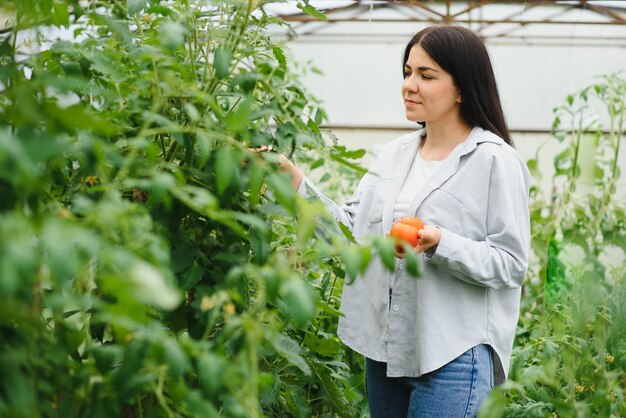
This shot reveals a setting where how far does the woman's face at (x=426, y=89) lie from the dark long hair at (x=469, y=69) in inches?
0.5

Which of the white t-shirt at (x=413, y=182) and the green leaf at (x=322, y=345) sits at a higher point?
the white t-shirt at (x=413, y=182)

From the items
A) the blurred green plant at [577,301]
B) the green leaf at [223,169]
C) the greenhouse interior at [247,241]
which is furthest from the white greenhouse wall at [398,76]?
the green leaf at [223,169]

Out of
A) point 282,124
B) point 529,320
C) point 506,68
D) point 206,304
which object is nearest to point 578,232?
point 529,320

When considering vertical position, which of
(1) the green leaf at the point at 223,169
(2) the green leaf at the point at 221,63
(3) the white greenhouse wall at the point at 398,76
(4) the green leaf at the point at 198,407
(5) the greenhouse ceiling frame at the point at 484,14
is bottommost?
(3) the white greenhouse wall at the point at 398,76

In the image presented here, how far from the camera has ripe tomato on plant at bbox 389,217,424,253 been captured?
1.57m

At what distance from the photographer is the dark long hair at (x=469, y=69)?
1.79 m

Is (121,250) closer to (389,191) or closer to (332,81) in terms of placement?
(389,191)

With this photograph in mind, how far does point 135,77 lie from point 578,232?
252 centimetres

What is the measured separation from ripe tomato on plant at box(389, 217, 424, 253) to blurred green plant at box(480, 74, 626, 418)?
12.2 inches

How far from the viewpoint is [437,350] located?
169 cm

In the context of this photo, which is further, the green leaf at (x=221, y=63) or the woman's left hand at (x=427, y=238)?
the woman's left hand at (x=427, y=238)

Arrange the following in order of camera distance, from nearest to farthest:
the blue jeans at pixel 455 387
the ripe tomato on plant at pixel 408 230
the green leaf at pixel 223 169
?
the green leaf at pixel 223 169 → the ripe tomato on plant at pixel 408 230 → the blue jeans at pixel 455 387

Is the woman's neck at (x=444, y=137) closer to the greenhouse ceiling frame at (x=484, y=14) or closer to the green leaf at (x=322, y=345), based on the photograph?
the green leaf at (x=322, y=345)

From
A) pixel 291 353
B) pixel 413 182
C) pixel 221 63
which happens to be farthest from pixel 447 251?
pixel 221 63
